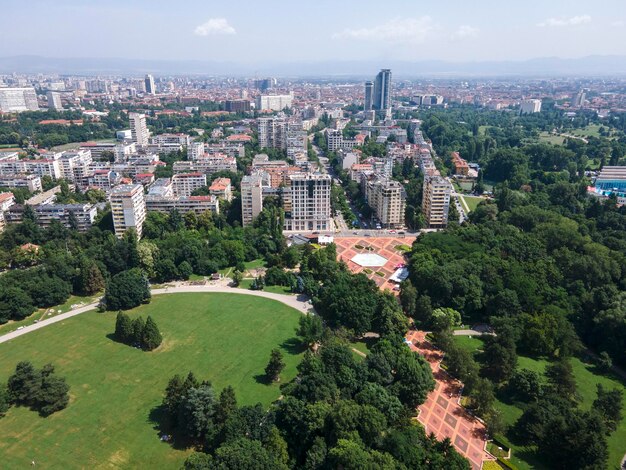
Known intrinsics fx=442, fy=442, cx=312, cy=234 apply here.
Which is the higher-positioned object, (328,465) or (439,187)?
(439,187)

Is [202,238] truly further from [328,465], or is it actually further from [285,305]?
[328,465]

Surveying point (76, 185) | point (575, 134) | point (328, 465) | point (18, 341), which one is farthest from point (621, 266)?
point (575, 134)

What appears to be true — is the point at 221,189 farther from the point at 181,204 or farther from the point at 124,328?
the point at 124,328

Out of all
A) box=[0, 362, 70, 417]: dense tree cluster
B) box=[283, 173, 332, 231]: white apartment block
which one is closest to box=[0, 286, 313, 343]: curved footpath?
box=[0, 362, 70, 417]: dense tree cluster

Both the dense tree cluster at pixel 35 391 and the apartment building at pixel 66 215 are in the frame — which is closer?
the dense tree cluster at pixel 35 391

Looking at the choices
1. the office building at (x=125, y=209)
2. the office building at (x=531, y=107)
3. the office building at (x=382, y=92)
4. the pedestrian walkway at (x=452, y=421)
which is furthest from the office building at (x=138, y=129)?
the office building at (x=531, y=107)

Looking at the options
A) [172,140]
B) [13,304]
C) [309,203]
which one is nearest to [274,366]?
[13,304]

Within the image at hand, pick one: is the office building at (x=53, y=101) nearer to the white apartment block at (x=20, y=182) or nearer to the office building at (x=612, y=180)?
the white apartment block at (x=20, y=182)
